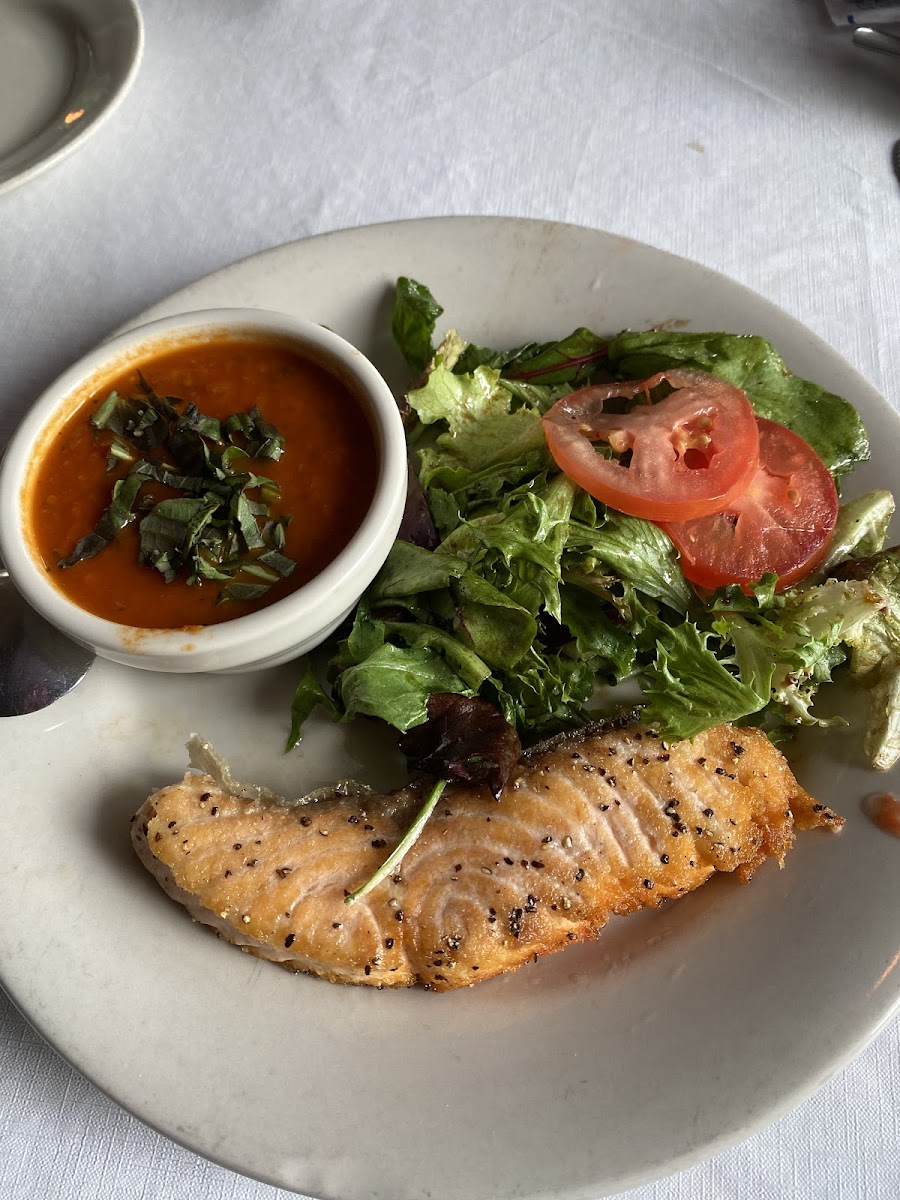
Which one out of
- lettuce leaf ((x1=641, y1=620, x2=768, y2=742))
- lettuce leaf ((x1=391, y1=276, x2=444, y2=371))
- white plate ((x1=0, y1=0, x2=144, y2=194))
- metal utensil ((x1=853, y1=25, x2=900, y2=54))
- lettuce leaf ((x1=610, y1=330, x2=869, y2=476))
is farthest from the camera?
metal utensil ((x1=853, y1=25, x2=900, y2=54))

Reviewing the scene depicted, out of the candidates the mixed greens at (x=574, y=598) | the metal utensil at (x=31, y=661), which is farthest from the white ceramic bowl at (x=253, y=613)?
the metal utensil at (x=31, y=661)

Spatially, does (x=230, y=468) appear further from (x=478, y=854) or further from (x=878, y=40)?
(x=878, y=40)

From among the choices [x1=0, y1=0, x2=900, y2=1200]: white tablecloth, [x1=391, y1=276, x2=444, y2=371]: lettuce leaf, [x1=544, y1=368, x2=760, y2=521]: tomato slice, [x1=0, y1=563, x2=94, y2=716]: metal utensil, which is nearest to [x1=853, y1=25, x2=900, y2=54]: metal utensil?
[x1=0, y1=0, x2=900, y2=1200]: white tablecloth

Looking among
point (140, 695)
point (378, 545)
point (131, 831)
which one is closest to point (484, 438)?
point (378, 545)

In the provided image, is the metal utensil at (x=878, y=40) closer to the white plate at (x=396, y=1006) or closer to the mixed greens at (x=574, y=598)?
the mixed greens at (x=574, y=598)

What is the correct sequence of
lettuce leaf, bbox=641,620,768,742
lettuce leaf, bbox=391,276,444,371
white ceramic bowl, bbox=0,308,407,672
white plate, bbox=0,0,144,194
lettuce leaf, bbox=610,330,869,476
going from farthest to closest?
white plate, bbox=0,0,144,194 → lettuce leaf, bbox=391,276,444,371 → lettuce leaf, bbox=610,330,869,476 → lettuce leaf, bbox=641,620,768,742 → white ceramic bowl, bbox=0,308,407,672

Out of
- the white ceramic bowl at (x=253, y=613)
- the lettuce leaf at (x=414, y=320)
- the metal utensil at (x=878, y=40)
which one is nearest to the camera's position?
the white ceramic bowl at (x=253, y=613)

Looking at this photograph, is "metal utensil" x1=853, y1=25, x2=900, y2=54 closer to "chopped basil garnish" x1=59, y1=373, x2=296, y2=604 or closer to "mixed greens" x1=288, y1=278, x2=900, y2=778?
"mixed greens" x1=288, y1=278, x2=900, y2=778
